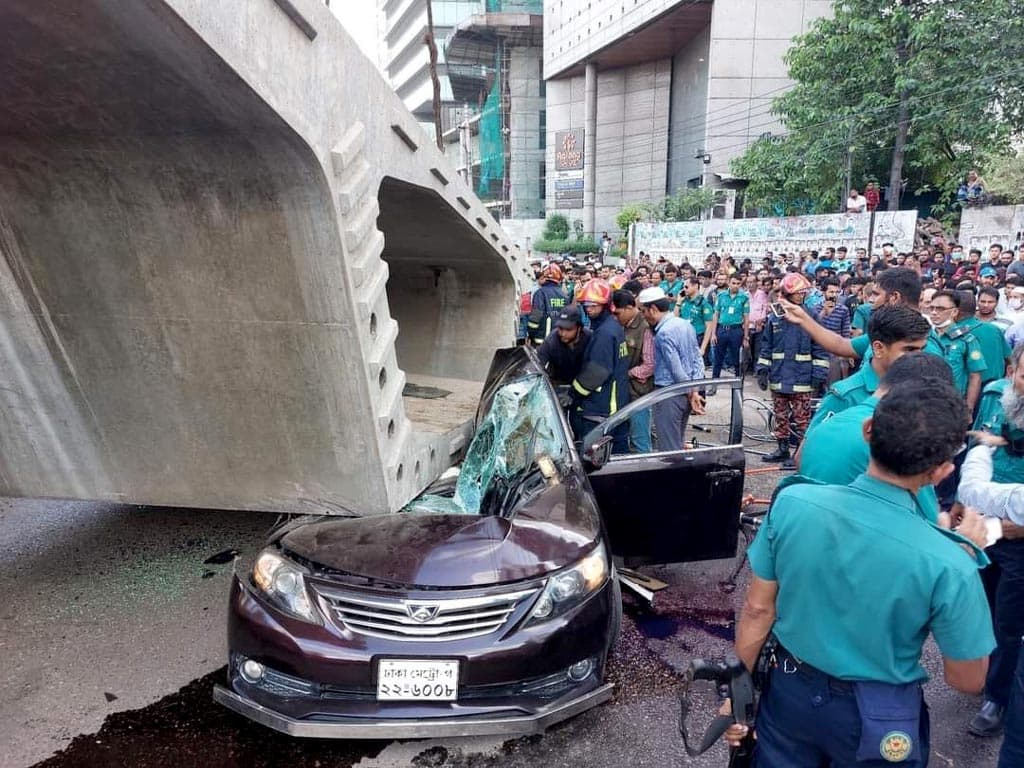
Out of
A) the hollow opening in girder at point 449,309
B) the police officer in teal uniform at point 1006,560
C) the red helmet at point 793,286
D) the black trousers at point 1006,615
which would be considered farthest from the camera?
the hollow opening in girder at point 449,309

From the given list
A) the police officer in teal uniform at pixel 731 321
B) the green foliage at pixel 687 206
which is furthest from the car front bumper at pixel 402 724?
the green foliage at pixel 687 206

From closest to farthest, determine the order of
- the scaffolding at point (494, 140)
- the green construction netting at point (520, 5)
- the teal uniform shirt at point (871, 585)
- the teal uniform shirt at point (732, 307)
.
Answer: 1. the teal uniform shirt at point (871, 585)
2. the teal uniform shirt at point (732, 307)
3. the scaffolding at point (494, 140)
4. the green construction netting at point (520, 5)

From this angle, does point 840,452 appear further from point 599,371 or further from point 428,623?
point 599,371

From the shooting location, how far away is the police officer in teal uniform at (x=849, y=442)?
2131mm

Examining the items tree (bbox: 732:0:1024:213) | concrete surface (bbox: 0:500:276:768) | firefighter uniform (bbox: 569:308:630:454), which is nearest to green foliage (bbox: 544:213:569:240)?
tree (bbox: 732:0:1024:213)

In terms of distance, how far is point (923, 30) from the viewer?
16.4 m

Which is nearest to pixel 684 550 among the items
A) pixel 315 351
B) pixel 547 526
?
pixel 547 526

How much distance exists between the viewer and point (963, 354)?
4.89 m

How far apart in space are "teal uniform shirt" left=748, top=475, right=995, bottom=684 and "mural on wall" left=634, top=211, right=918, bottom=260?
48.0 feet

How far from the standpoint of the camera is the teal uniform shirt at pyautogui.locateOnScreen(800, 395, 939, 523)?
2129 millimetres

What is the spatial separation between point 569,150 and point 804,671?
47.1 m

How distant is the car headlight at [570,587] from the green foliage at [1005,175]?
19030 millimetres

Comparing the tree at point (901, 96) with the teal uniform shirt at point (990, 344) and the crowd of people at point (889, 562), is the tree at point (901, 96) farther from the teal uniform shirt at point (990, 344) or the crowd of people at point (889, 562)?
the crowd of people at point (889, 562)

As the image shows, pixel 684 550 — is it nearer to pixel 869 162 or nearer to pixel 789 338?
pixel 789 338
